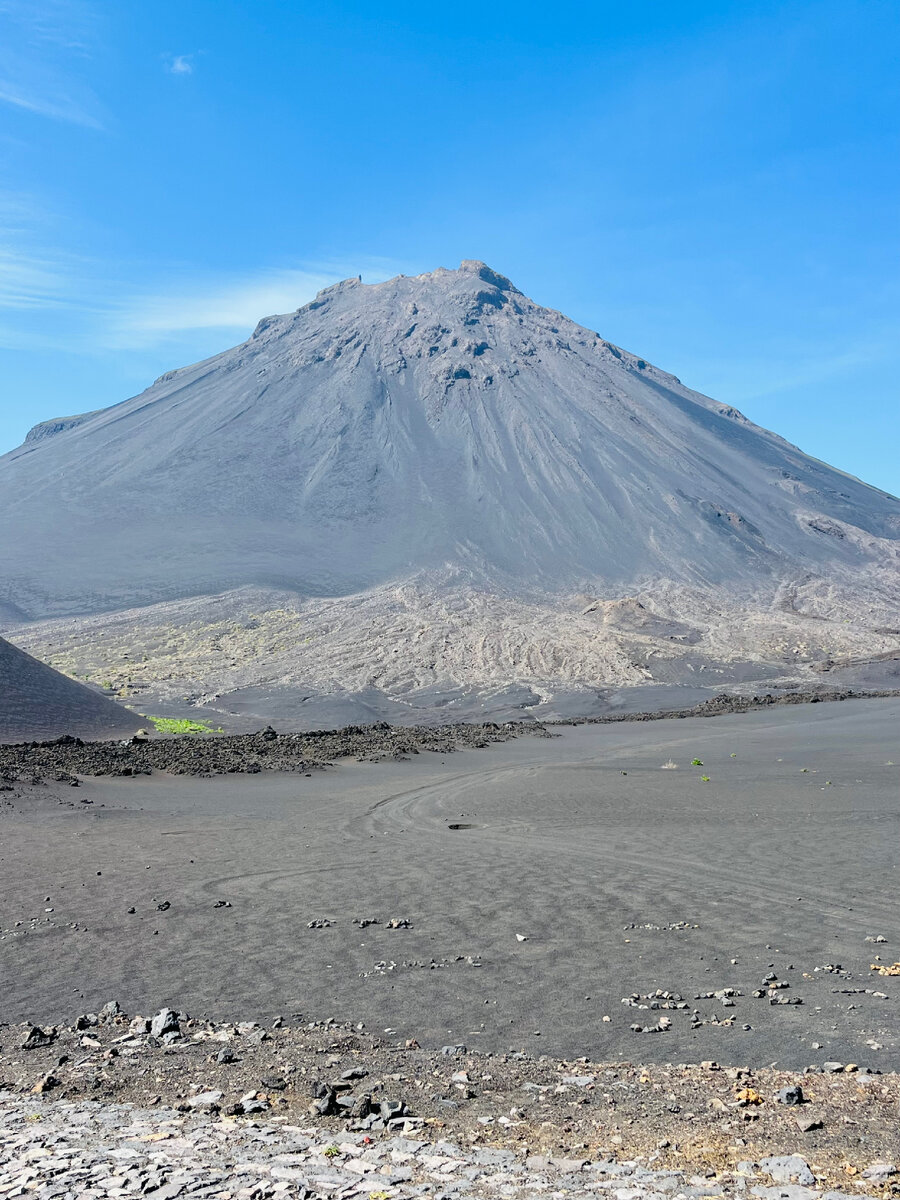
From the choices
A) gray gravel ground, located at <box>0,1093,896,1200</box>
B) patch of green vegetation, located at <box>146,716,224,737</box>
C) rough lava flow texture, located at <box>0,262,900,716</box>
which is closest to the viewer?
gray gravel ground, located at <box>0,1093,896,1200</box>

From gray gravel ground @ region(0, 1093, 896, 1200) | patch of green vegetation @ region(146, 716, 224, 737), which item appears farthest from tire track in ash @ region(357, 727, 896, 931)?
patch of green vegetation @ region(146, 716, 224, 737)

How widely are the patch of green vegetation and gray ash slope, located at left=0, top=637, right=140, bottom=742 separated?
67.1 inches

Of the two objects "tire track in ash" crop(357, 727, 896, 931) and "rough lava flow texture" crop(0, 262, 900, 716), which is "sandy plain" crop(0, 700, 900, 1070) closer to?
"tire track in ash" crop(357, 727, 896, 931)

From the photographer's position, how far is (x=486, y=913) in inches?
357

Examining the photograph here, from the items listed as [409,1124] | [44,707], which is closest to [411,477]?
[44,707]

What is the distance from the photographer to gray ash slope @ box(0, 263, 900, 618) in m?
78.6

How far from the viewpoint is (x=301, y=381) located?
4717 inches

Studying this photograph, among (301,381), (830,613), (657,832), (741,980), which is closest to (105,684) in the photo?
(657,832)

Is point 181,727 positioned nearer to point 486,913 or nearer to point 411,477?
point 486,913

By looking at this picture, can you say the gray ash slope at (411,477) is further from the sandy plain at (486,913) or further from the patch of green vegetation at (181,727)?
the sandy plain at (486,913)

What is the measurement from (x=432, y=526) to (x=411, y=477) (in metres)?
13.7

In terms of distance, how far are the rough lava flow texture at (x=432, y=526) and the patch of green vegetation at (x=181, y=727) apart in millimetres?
5817

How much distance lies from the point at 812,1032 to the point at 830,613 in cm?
7420

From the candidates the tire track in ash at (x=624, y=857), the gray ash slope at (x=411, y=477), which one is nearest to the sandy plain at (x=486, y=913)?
the tire track in ash at (x=624, y=857)
